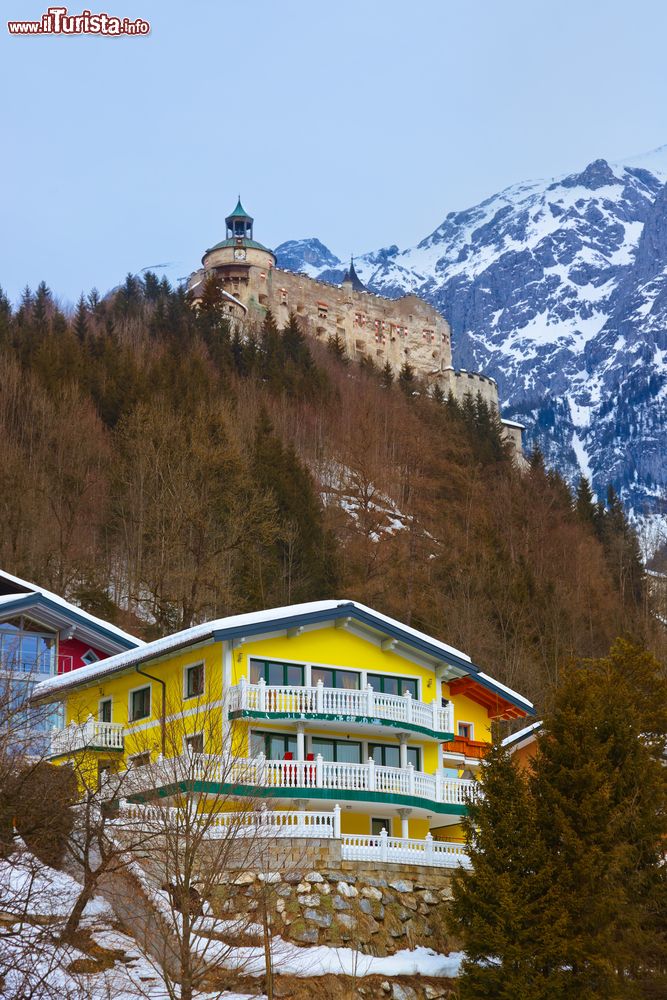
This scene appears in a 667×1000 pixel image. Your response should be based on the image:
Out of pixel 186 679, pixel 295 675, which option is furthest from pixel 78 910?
pixel 295 675

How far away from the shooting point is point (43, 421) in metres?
75.1

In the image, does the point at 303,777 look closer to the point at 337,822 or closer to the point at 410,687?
the point at 337,822

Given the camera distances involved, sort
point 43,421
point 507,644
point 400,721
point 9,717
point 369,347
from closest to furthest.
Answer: point 9,717
point 400,721
point 507,644
point 43,421
point 369,347

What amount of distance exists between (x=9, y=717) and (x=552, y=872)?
1303 centimetres

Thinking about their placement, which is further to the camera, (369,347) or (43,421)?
(369,347)

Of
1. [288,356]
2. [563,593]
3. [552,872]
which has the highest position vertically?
[288,356]

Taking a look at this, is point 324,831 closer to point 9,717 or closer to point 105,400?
point 9,717

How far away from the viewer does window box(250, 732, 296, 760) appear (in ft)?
128

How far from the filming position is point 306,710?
39.5 m

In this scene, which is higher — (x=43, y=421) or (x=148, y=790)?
(x=43, y=421)

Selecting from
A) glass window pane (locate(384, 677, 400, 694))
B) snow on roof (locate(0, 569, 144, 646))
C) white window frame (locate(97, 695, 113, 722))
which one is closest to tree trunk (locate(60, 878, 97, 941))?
white window frame (locate(97, 695, 113, 722))

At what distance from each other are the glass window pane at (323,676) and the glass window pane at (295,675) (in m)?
0.47

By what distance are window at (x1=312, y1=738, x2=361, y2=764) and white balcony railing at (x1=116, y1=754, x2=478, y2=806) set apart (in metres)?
1.58

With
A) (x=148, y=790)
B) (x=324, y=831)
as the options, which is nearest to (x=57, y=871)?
(x=148, y=790)
